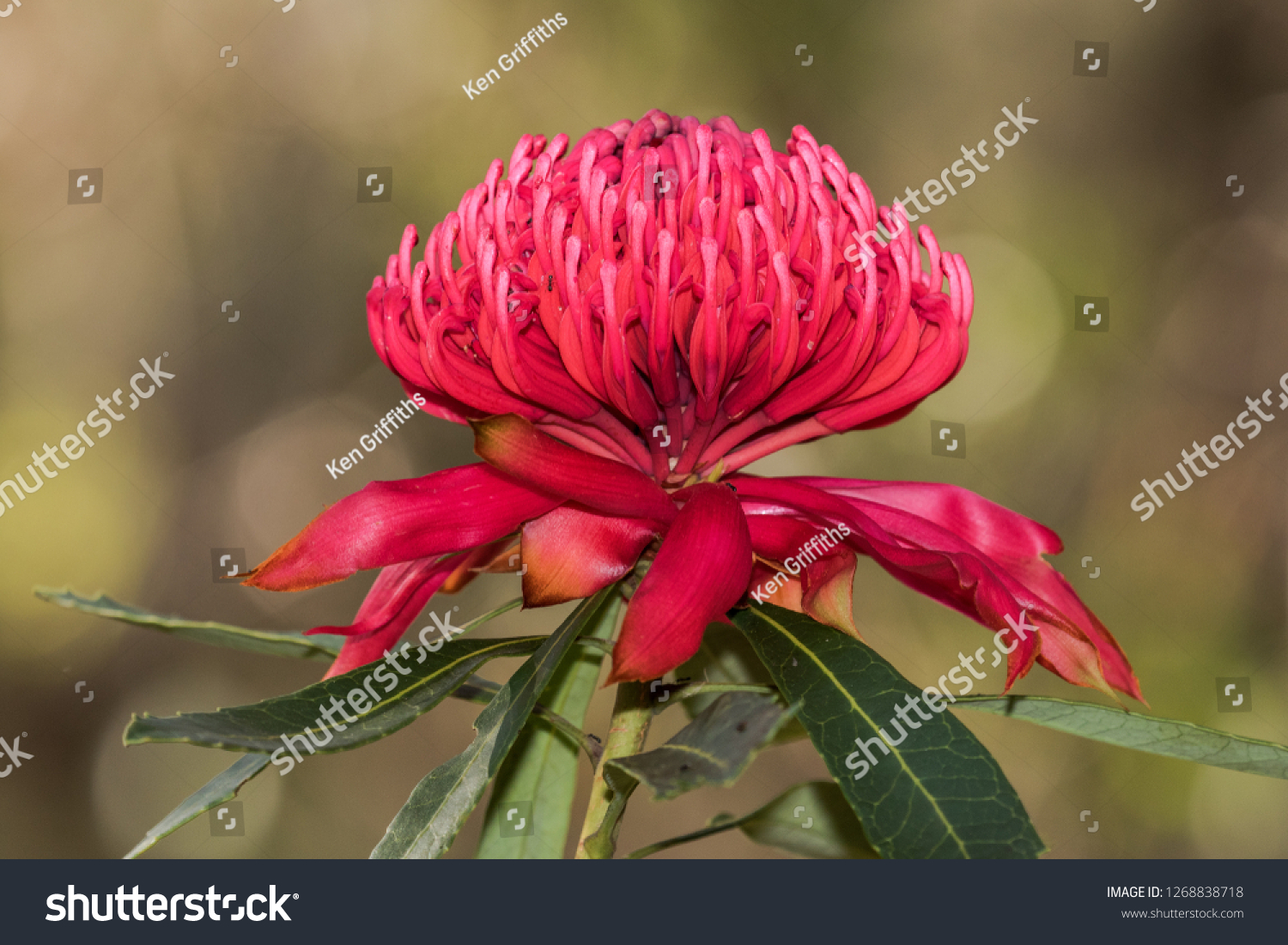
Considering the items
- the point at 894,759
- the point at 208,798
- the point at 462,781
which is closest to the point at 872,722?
the point at 894,759

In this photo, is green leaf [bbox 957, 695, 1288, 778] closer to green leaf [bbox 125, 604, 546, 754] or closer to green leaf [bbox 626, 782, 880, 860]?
green leaf [bbox 626, 782, 880, 860]

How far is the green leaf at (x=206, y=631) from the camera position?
3.68 ft

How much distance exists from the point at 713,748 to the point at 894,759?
0.64ft

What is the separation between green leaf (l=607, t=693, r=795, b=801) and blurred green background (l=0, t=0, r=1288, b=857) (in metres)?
3.07

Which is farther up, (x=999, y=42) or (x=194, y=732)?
(x=999, y=42)

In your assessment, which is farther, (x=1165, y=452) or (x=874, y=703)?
(x=1165, y=452)

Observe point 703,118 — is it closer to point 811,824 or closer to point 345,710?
point 811,824

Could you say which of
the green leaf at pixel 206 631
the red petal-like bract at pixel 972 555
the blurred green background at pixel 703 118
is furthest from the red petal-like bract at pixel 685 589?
the blurred green background at pixel 703 118

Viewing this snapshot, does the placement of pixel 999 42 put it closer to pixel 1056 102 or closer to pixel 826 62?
pixel 1056 102

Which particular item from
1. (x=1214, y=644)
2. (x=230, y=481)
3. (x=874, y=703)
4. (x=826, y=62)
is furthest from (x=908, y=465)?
(x=874, y=703)

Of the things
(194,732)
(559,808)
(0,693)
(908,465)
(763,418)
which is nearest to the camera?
(194,732)

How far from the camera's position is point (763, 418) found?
109 centimetres

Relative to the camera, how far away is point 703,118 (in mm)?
3963

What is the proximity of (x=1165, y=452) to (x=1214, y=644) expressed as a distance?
2.57 feet
